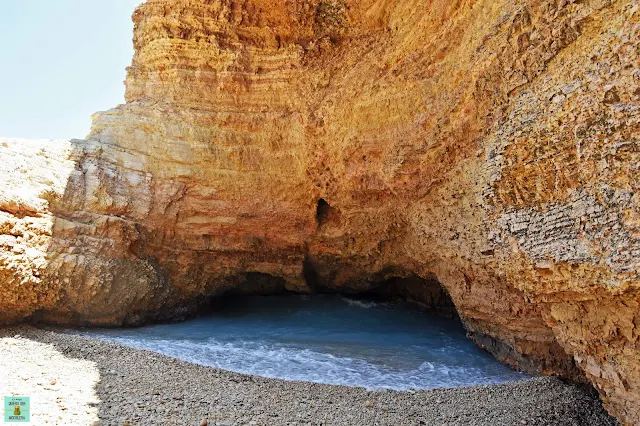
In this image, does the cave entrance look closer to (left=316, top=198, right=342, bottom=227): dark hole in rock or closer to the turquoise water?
the turquoise water

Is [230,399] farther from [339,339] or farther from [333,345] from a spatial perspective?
[339,339]

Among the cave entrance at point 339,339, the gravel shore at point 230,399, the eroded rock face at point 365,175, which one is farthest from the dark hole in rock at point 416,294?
the gravel shore at point 230,399

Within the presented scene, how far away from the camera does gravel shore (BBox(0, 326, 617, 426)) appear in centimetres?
443

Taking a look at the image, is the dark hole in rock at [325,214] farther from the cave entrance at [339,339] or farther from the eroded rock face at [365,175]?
the cave entrance at [339,339]

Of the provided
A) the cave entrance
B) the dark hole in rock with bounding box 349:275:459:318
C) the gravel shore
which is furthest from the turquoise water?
the gravel shore

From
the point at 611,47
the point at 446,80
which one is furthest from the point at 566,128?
the point at 446,80

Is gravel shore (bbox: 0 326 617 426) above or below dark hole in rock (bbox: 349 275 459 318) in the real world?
below

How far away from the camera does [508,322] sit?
24.0 ft

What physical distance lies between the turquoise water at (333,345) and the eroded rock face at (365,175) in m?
0.75

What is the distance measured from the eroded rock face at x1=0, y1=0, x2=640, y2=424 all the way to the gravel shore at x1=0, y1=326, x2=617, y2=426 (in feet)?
2.69

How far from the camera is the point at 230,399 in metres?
5.03

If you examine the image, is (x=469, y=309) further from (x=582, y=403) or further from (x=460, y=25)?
(x=460, y=25)

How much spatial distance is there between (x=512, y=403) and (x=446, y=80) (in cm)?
531

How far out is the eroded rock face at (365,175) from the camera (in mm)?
4289
